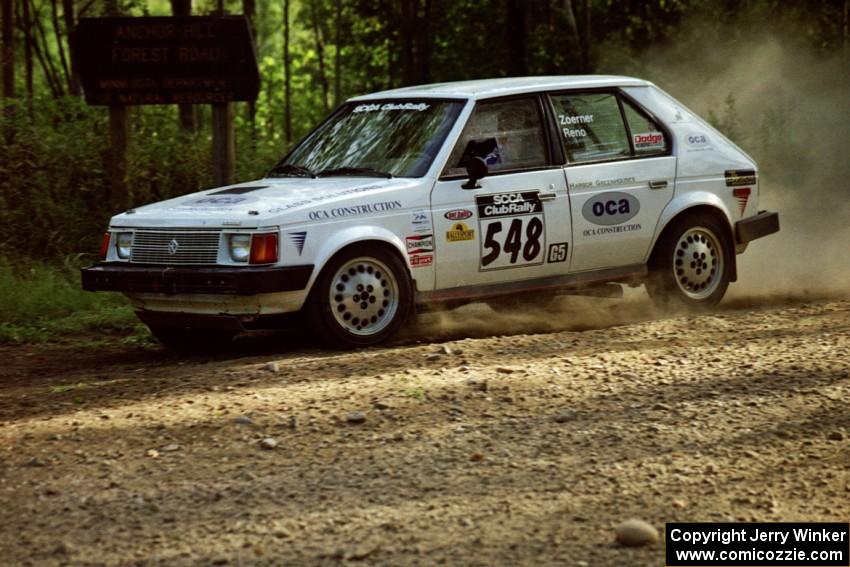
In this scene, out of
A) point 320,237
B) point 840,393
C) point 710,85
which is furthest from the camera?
point 710,85

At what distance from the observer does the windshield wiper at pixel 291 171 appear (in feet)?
31.4

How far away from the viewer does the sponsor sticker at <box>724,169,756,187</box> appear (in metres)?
10.4

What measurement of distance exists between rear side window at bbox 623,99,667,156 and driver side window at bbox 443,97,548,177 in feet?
2.87

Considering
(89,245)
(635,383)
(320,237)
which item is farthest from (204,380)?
(89,245)

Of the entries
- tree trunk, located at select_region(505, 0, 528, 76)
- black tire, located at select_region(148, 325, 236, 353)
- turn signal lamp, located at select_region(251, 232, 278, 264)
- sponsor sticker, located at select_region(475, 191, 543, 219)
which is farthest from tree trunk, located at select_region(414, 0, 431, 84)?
turn signal lamp, located at select_region(251, 232, 278, 264)

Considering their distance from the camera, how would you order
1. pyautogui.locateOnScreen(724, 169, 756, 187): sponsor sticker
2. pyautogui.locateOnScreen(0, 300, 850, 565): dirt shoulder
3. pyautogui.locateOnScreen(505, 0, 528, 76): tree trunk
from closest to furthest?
pyautogui.locateOnScreen(0, 300, 850, 565): dirt shoulder → pyautogui.locateOnScreen(724, 169, 756, 187): sponsor sticker → pyautogui.locateOnScreen(505, 0, 528, 76): tree trunk

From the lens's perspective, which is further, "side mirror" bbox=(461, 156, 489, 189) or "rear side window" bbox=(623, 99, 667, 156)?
"rear side window" bbox=(623, 99, 667, 156)

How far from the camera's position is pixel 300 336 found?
9492 millimetres

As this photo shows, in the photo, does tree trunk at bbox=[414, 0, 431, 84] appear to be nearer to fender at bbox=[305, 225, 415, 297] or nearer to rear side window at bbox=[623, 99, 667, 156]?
rear side window at bbox=[623, 99, 667, 156]

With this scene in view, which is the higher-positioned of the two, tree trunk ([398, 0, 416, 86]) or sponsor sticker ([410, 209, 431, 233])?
tree trunk ([398, 0, 416, 86])

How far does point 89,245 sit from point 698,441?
8258 mm

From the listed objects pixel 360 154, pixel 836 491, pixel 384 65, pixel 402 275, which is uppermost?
pixel 384 65

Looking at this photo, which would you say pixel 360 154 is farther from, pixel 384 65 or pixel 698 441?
pixel 384 65

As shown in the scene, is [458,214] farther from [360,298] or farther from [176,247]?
[176,247]
